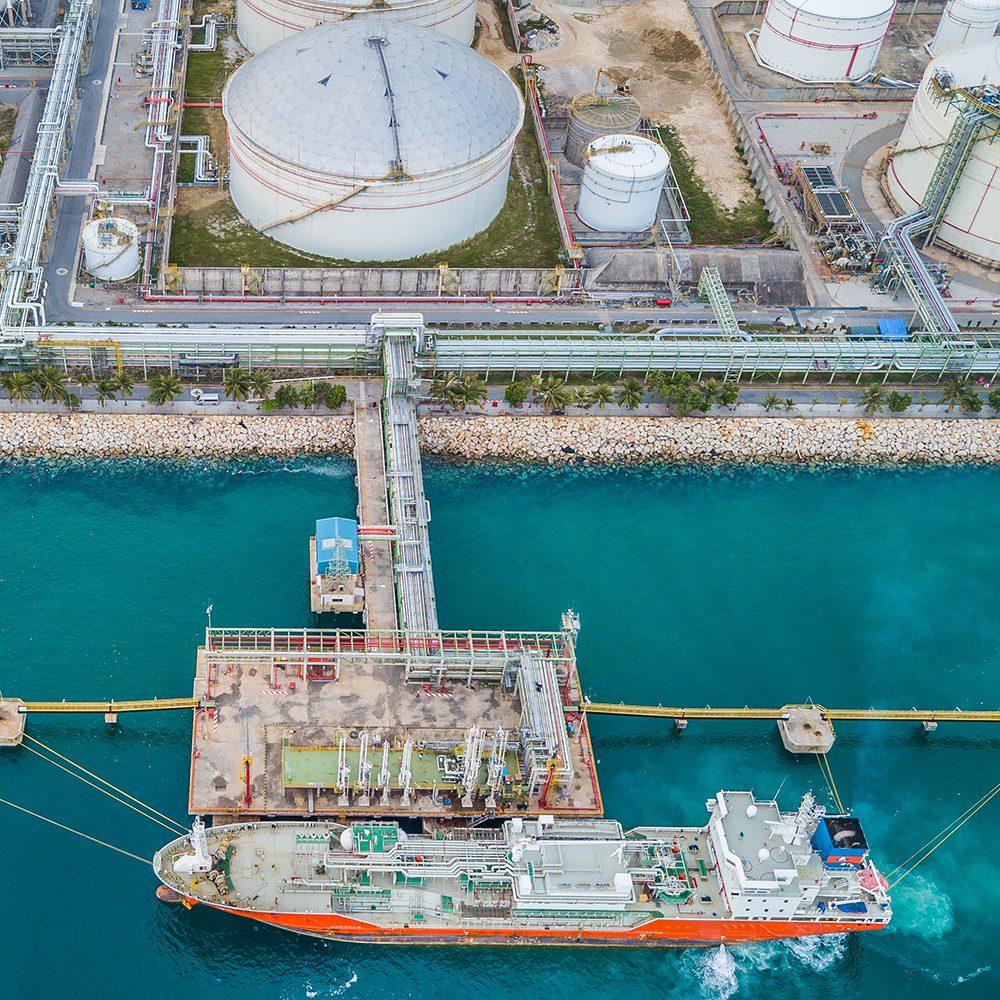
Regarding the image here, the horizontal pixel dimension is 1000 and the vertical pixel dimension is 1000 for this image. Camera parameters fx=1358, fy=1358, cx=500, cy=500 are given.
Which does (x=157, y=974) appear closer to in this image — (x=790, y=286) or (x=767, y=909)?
(x=767, y=909)

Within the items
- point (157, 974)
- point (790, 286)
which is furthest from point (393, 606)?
point (790, 286)

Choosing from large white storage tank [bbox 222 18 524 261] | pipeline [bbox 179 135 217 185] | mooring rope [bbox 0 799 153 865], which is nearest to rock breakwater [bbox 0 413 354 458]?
large white storage tank [bbox 222 18 524 261]

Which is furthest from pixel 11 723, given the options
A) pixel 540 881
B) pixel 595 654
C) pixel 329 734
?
pixel 595 654

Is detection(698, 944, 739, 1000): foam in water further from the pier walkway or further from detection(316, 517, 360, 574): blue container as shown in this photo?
detection(316, 517, 360, 574): blue container

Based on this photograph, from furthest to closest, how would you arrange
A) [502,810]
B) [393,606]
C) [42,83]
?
[42,83]
[393,606]
[502,810]

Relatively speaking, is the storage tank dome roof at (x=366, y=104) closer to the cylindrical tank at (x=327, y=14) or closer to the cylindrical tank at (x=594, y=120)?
the cylindrical tank at (x=327, y=14)
